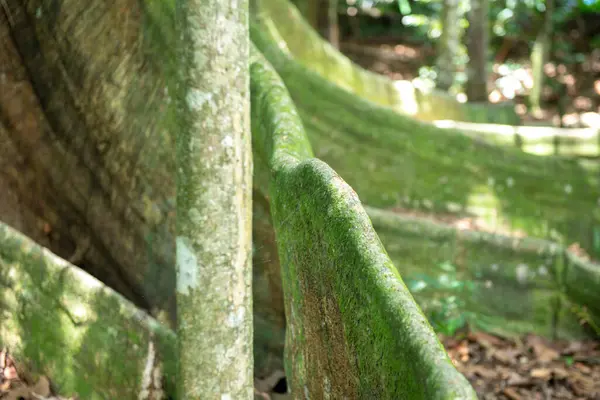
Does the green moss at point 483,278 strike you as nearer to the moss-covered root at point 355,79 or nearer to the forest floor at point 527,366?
the forest floor at point 527,366

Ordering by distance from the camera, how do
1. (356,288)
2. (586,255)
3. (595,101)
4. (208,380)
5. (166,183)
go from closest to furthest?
(356,288) < (208,380) < (166,183) < (586,255) < (595,101)

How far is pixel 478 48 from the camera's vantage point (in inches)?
344

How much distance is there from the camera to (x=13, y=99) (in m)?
4.99

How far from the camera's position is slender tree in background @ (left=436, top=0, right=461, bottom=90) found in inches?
348

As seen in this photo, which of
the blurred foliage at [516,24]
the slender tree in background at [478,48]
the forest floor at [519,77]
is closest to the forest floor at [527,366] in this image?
the slender tree in background at [478,48]

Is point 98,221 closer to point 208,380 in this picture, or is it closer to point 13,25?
point 13,25

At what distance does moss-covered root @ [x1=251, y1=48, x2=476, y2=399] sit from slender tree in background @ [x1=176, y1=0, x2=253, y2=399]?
24cm

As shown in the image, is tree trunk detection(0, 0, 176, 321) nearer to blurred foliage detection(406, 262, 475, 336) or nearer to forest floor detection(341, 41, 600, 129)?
blurred foliage detection(406, 262, 475, 336)

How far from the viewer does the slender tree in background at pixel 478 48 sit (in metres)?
8.62

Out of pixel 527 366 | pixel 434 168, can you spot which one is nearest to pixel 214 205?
pixel 527 366

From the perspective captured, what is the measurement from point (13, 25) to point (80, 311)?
2.11m

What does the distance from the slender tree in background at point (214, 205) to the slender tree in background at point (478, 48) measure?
6.19m

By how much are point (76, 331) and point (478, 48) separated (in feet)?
20.7

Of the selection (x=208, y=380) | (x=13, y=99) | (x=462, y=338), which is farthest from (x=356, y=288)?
(x=13, y=99)
